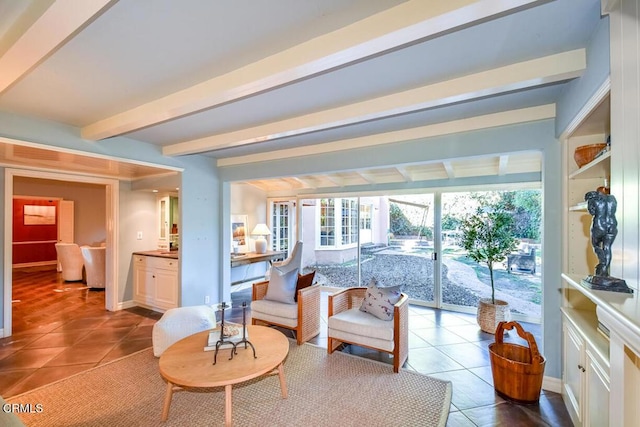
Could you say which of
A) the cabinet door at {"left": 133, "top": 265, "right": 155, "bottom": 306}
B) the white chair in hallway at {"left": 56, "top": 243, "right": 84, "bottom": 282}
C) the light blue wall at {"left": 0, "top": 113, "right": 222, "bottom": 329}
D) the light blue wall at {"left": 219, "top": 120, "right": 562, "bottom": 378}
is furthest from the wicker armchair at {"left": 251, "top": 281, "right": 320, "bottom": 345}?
the white chair in hallway at {"left": 56, "top": 243, "right": 84, "bottom": 282}

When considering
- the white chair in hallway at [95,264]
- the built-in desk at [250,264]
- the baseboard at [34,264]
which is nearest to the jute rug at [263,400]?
the built-in desk at [250,264]

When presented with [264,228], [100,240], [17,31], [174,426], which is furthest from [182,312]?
[100,240]

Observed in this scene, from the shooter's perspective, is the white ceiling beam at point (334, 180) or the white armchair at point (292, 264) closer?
the white armchair at point (292, 264)

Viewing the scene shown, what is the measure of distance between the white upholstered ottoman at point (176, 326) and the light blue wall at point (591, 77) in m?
3.72

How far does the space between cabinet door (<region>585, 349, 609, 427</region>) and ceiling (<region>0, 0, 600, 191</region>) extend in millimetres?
1774

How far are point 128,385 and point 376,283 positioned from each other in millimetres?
2645

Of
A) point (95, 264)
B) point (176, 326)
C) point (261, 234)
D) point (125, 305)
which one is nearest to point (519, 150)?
point (176, 326)

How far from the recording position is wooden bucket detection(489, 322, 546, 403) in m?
2.33

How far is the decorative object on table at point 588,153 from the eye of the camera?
190 cm

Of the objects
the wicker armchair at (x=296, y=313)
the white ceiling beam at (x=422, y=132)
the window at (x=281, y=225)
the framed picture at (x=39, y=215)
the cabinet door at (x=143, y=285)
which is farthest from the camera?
the framed picture at (x=39, y=215)

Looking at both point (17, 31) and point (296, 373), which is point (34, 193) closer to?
point (17, 31)

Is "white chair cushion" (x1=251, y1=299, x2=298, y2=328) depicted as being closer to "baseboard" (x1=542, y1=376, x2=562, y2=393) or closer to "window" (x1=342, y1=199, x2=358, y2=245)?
"baseboard" (x1=542, y1=376, x2=562, y2=393)

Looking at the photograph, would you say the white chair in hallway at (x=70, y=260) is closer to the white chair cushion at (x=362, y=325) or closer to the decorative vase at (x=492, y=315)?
the white chair cushion at (x=362, y=325)

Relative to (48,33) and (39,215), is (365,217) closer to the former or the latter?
(48,33)
